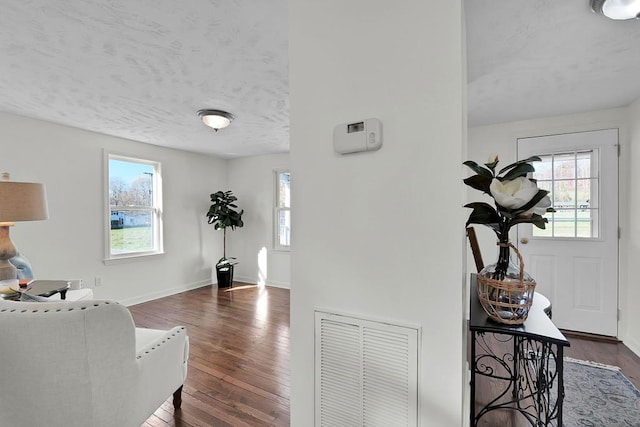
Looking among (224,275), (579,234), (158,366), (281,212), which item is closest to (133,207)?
(224,275)

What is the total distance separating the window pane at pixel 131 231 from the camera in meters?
4.03

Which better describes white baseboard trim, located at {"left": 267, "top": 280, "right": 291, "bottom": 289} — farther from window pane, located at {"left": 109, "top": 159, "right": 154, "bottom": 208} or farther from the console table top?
the console table top

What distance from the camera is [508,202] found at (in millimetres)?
1018

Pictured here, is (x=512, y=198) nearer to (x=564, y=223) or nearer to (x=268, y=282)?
(x=564, y=223)

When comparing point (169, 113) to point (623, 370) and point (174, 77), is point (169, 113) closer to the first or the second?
point (174, 77)

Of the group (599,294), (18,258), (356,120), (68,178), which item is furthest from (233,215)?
(599,294)

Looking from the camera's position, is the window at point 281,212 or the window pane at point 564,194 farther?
the window at point 281,212

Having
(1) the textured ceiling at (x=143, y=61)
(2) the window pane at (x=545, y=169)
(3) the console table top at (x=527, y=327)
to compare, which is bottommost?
(3) the console table top at (x=527, y=327)

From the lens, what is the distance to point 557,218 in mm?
3143

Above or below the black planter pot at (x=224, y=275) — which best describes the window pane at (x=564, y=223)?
above

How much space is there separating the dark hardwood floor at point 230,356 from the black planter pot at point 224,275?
0.41 meters

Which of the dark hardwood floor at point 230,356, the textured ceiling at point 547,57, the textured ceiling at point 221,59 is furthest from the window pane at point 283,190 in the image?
the textured ceiling at point 547,57

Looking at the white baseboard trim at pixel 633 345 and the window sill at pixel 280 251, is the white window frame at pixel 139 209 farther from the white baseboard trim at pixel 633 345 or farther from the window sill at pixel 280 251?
the white baseboard trim at pixel 633 345

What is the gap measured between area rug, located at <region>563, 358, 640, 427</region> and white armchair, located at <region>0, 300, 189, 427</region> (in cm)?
248
